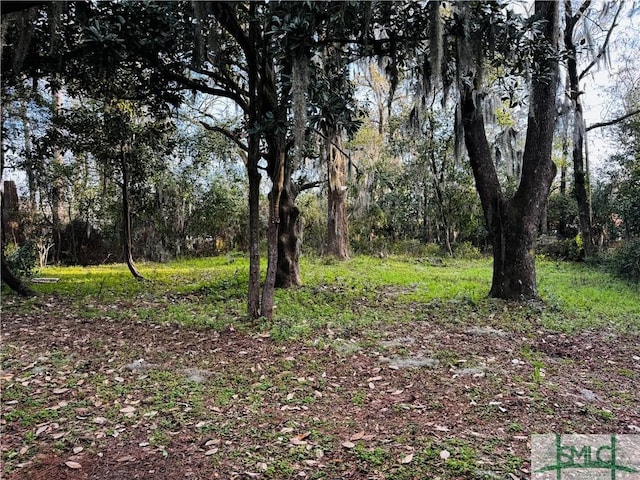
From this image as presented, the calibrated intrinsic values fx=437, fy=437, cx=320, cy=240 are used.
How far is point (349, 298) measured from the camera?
20.4 feet

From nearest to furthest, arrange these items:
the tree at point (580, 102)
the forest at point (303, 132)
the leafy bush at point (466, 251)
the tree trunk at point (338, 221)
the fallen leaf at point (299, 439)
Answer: the fallen leaf at point (299, 439), the forest at point (303, 132), the tree at point (580, 102), the tree trunk at point (338, 221), the leafy bush at point (466, 251)

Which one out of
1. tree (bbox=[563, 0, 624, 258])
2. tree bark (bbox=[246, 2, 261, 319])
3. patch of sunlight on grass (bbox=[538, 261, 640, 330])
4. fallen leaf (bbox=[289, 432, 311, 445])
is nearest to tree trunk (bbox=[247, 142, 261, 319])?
tree bark (bbox=[246, 2, 261, 319])

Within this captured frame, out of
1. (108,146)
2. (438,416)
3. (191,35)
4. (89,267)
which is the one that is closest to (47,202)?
(89,267)

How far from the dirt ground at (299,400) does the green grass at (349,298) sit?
51 cm

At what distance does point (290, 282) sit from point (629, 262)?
20.5 ft

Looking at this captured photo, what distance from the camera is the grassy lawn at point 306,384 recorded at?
219cm

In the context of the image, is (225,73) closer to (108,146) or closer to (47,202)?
(108,146)

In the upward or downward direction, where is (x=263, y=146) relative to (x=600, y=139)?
downward

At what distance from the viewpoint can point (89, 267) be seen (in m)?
10.2

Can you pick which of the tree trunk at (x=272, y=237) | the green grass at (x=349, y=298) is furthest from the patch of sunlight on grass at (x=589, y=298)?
the tree trunk at (x=272, y=237)

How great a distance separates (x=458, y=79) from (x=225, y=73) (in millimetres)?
2704

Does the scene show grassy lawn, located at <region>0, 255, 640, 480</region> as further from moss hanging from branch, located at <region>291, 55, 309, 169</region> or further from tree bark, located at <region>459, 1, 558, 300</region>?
moss hanging from branch, located at <region>291, 55, 309, 169</region>

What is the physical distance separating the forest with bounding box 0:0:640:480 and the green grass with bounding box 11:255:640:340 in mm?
55

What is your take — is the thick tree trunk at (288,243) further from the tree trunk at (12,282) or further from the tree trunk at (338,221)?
the tree trunk at (338,221)
